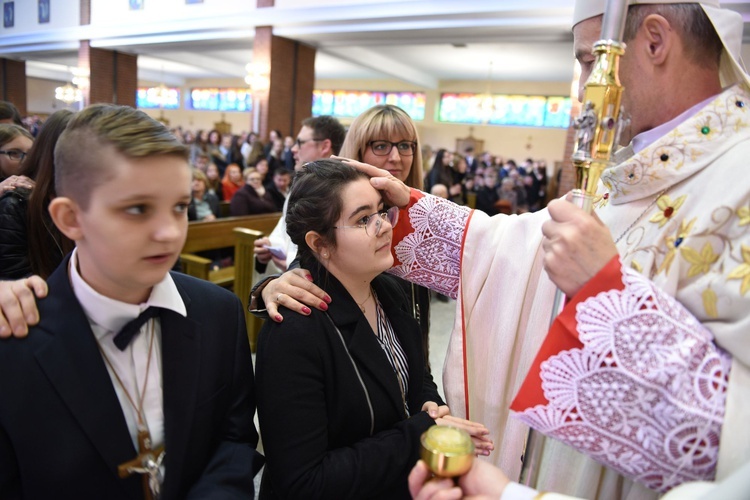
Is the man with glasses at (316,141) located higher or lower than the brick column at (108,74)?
lower

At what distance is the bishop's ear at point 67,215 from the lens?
3.21ft

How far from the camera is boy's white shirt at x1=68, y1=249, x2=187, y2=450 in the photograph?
3.38ft

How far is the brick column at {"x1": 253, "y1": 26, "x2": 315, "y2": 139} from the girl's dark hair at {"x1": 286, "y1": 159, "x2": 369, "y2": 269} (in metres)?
9.03

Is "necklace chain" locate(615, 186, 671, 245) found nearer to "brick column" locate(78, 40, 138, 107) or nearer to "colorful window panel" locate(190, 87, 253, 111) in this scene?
"brick column" locate(78, 40, 138, 107)

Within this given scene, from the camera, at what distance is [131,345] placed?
42.8 inches

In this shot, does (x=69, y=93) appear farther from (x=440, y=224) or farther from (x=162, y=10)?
(x=440, y=224)

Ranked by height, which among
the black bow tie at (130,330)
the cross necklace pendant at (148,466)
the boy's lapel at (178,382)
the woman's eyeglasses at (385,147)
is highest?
the woman's eyeglasses at (385,147)

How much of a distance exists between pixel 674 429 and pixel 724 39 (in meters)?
0.81

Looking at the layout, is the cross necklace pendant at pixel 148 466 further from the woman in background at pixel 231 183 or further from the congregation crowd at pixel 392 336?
the woman in background at pixel 231 183

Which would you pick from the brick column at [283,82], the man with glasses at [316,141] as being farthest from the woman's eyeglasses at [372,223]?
the brick column at [283,82]

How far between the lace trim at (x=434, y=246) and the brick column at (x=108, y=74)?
43.9 feet

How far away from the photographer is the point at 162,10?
1082 centimetres

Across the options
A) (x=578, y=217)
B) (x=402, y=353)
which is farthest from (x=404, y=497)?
(x=578, y=217)

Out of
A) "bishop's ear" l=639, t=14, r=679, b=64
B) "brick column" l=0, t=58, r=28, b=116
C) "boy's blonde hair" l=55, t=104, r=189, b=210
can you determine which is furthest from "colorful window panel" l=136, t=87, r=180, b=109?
"bishop's ear" l=639, t=14, r=679, b=64
